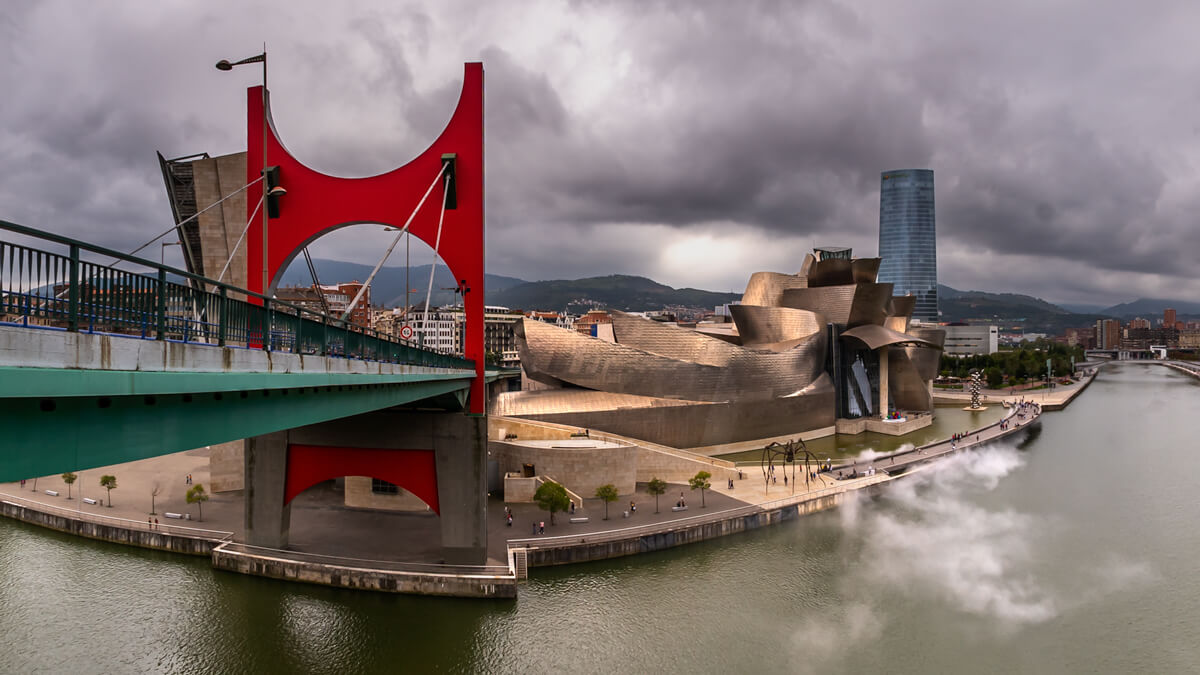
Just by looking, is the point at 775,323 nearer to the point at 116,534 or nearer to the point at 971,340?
the point at 116,534

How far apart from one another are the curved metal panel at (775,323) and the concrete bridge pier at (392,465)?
81.6 feet

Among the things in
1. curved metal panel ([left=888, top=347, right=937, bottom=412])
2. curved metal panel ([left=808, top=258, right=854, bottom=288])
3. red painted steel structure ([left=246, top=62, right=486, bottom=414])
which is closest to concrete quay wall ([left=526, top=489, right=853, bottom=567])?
red painted steel structure ([left=246, top=62, right=486, bottom=414])

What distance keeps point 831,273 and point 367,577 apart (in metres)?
37.5

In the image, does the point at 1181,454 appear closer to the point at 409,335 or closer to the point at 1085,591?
the point at 1085,591

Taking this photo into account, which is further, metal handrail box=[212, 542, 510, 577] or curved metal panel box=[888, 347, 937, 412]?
curved metal panel box=[888, 347, 937, 412]

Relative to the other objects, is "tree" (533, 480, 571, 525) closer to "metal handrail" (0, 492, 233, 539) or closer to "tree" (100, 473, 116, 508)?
"metal handrail" (0, 492, 233, 539)

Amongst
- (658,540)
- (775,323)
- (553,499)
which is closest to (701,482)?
(658,540)

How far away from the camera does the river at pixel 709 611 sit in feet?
41.7

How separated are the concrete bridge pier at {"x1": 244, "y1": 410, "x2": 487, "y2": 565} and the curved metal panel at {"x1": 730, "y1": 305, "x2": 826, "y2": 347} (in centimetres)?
2487

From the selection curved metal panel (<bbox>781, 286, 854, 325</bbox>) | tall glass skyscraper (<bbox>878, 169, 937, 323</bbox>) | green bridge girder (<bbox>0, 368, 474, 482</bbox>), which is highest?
tall glass skyscraper (<bbox>878, 169, 937, 323</bbox>)

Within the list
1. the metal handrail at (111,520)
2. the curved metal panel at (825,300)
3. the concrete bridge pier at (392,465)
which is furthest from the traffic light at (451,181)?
the curved metal panel at (825,300)

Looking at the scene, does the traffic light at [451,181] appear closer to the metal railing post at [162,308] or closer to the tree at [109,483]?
the metal railing post at [162,308]

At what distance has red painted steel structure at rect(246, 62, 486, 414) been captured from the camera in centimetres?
1689

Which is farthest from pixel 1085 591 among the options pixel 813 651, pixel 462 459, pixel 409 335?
pixel 409 335
